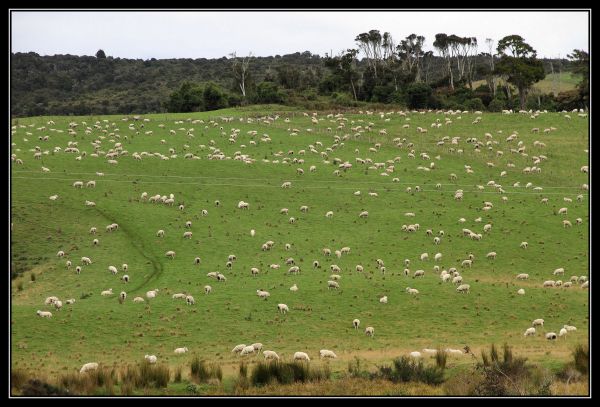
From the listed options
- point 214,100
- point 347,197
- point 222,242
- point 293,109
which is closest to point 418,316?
point 222,242

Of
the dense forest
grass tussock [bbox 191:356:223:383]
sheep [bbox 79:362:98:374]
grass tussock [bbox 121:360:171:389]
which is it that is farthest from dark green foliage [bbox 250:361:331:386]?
the dense forest

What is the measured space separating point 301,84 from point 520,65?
36549 mm

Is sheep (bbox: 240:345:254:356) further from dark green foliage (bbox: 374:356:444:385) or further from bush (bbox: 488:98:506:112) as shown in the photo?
bush (bbox: 488:98:506:112)

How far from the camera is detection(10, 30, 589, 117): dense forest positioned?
305 feet

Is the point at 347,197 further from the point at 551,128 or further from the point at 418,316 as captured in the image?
Result: the point at 551,128

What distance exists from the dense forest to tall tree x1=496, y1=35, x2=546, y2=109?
0.38 ft

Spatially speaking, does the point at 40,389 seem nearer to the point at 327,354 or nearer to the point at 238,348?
the point at 238,348

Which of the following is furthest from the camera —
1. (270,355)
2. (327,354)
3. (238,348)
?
(238,348)

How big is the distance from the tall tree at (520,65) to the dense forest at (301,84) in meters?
0.12

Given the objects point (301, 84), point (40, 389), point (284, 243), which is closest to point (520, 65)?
point (301, 84)

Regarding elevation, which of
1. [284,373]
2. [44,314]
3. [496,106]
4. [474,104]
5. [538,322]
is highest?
[474,104]

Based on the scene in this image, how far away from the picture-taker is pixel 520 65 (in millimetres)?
87875

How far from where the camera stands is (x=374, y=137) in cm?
6619

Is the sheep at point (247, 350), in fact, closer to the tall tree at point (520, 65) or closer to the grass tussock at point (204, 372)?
the grass tussock at point (204, 372)
